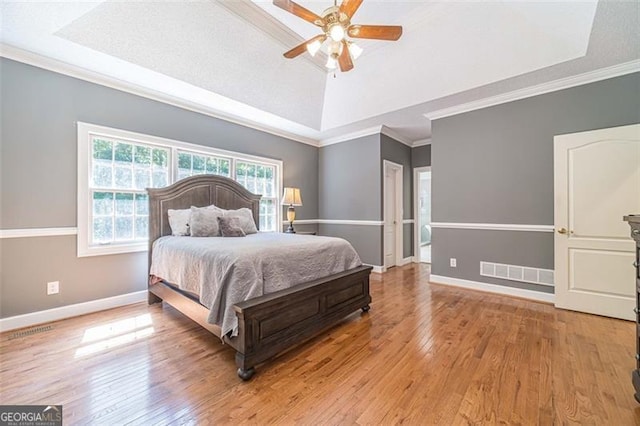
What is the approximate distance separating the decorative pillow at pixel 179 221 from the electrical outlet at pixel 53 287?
118cm

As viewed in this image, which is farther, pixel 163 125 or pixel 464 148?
pixel 464 148

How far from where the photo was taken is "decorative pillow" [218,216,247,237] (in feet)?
10.7

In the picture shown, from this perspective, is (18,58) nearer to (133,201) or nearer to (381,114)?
(133,201)

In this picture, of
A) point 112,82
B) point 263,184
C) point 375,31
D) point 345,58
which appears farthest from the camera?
point 263,184

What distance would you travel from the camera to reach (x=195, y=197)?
3.71 m

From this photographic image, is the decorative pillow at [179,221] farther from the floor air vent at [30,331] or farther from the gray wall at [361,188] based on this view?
the gray wall at [361,188]

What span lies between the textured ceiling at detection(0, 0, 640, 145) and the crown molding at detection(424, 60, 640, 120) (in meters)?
0.10

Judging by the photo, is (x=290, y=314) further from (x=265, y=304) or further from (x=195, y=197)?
(x=195, y=197)

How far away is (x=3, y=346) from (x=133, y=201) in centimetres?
174

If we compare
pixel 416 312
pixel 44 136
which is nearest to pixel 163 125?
pixel 44 136

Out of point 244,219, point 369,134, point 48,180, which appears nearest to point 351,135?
point 369,134

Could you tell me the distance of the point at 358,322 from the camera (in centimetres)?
275

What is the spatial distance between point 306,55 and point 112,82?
7.89 feet

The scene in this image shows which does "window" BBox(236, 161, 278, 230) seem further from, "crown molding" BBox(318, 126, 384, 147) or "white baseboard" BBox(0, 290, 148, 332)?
"white baseboard" BBox(0, 290, 148, 332)
